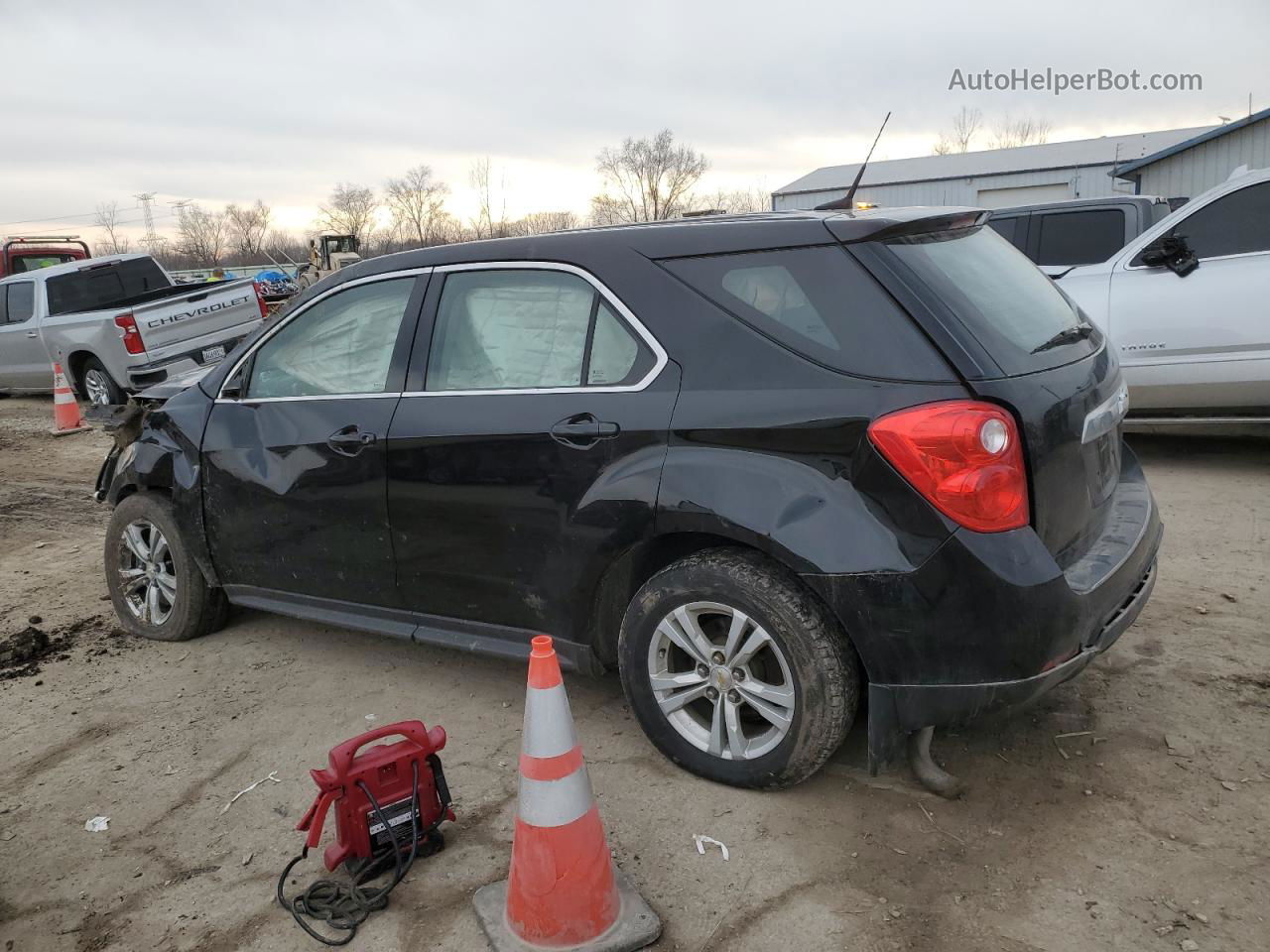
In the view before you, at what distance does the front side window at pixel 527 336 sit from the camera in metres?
3.29

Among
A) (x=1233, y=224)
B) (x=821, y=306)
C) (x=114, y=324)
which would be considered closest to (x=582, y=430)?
(x=821, y=306)

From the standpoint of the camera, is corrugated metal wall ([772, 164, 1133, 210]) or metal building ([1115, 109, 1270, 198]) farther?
corrugated metal wall ([772, 164, 1133, 210])

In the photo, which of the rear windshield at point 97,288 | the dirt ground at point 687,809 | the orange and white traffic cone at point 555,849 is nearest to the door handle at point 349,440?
the dirt ground at point 687,809

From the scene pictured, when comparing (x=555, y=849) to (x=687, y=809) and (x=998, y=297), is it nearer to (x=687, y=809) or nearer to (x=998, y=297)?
(x=687, y=809)

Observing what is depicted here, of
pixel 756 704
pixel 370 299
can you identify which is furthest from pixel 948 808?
pixel 370 299

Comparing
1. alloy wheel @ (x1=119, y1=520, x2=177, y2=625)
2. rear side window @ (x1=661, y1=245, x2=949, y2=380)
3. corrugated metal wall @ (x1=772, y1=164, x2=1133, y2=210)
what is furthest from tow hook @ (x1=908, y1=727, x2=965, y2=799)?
corrugated metal wall @ (x1=772, y1=164, x2=1133, y2=210)

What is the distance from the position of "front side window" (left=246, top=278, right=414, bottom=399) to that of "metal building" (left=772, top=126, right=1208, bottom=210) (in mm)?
33730

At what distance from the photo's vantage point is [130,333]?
38.7ft

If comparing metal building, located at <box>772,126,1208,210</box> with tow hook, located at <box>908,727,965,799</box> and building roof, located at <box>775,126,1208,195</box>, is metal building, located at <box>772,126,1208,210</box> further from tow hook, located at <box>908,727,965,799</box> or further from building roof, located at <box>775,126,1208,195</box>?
tow hook, located at <box>908,727,965,799</box>

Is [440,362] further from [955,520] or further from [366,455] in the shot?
[955,520]

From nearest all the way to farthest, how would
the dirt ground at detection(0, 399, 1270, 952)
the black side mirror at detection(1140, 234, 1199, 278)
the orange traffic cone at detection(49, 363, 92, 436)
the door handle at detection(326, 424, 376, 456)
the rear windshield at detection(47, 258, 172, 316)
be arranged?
the dirt ground at detection(0, 399, 1270, 952) < the door handle at detection(326, 424, 376, 456) < the black side mirror at detection(1140, 234, 1199, 278) < the orange traffic cone at detection(49, 363, 92, 436) < the rear windshield at detection(47, 258, 172, 316)

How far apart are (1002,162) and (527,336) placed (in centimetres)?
4302

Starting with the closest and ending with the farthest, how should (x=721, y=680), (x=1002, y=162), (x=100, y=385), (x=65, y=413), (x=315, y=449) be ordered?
(x=721, y=680), (x=315, y=449), (x=65, y=413), (x=100, y=385), (x=1002, y=162)

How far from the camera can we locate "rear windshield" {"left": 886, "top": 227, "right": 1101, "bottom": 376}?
2.90 m
